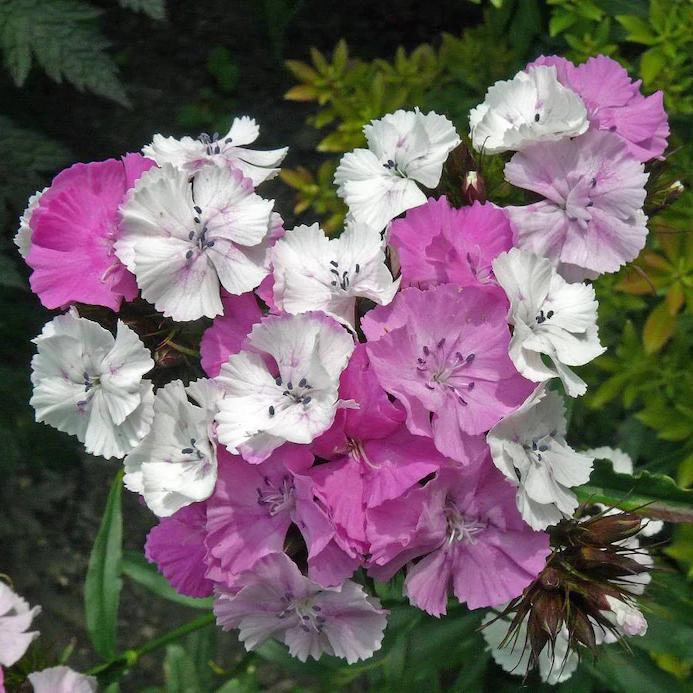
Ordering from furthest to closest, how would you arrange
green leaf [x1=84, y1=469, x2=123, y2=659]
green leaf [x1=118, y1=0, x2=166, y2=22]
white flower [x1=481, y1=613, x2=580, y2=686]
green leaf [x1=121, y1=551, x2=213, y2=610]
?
green leaf [x1=118, y1=0, x2=166, y2=22]
green leaf [x1=121, y1=551, x2=213, y2=610]
green leaf [x1=84, y1=469, x2=123, y2=659]
white flower [x1=481, y1=613, x2=580, y2=686]

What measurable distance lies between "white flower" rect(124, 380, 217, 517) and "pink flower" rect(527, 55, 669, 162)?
52 cm

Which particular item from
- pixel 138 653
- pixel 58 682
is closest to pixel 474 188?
pixel 58 682

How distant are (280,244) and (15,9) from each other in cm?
121

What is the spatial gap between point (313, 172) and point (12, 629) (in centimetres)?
176

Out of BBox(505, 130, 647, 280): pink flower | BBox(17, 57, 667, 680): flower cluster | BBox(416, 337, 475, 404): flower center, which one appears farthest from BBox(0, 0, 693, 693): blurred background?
BBox(416, 337, 475, 404): flower center

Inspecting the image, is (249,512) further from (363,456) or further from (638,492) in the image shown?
(638,492)

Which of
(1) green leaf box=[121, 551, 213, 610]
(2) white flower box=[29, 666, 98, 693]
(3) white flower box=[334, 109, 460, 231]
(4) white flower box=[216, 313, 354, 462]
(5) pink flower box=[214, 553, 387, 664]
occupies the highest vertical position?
(3) white flower box=[334, 109, 460, 231]

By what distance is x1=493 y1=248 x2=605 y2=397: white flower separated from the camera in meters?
0.75

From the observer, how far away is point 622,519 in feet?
2.93

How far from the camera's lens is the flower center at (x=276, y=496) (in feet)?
2.53

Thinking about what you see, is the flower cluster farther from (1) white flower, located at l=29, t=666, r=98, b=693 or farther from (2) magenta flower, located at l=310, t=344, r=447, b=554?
(1) white flower, located at l=29, t=666, r=98, b=693

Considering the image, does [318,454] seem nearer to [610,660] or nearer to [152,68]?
[610,660]

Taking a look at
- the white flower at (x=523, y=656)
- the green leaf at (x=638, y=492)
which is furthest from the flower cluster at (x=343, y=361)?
the white flower at (x=523, y=656)

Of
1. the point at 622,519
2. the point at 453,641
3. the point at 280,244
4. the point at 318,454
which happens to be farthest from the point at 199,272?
the point at 453,641
